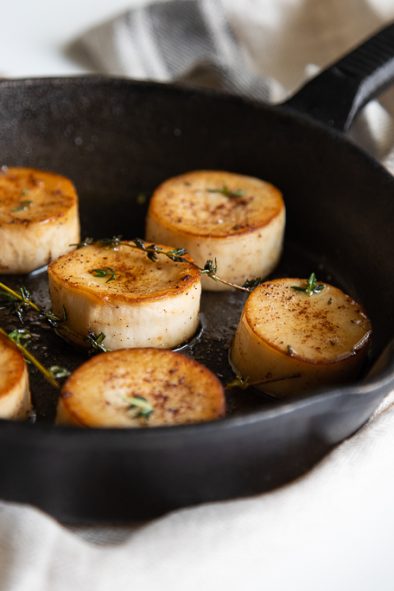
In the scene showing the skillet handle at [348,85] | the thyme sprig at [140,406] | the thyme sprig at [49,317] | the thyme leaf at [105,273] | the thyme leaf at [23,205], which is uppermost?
the skillet handle at [348,85]

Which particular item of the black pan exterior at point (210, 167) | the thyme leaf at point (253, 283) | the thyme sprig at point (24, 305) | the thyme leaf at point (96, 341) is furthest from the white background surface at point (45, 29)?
the thyme leaf at point (96, 341)

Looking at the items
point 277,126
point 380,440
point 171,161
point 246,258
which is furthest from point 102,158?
point 380,440

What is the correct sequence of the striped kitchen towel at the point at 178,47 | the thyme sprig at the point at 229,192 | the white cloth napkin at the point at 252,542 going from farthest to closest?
the striped kitchen towel at the point at 178,47 → the thyme sprig at the point at 229,192 → the white cloth napkin at the point at 252,542

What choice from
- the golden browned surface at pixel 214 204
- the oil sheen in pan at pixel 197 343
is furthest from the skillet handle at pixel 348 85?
the oil sheen in pan at pixel 197 343

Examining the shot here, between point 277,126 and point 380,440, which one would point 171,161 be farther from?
point 380,440

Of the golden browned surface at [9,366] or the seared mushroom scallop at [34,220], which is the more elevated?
the golden browned surface at [9,366]

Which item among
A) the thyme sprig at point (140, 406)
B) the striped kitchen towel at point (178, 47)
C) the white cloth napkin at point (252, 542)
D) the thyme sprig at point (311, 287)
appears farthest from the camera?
the striped kitchen towel at point (178, 47)

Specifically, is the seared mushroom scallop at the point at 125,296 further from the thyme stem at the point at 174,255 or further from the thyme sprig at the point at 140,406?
the thyme sprig at the point at 140,406

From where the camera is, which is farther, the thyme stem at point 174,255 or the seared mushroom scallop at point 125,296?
the thyme stem at point 174,255
